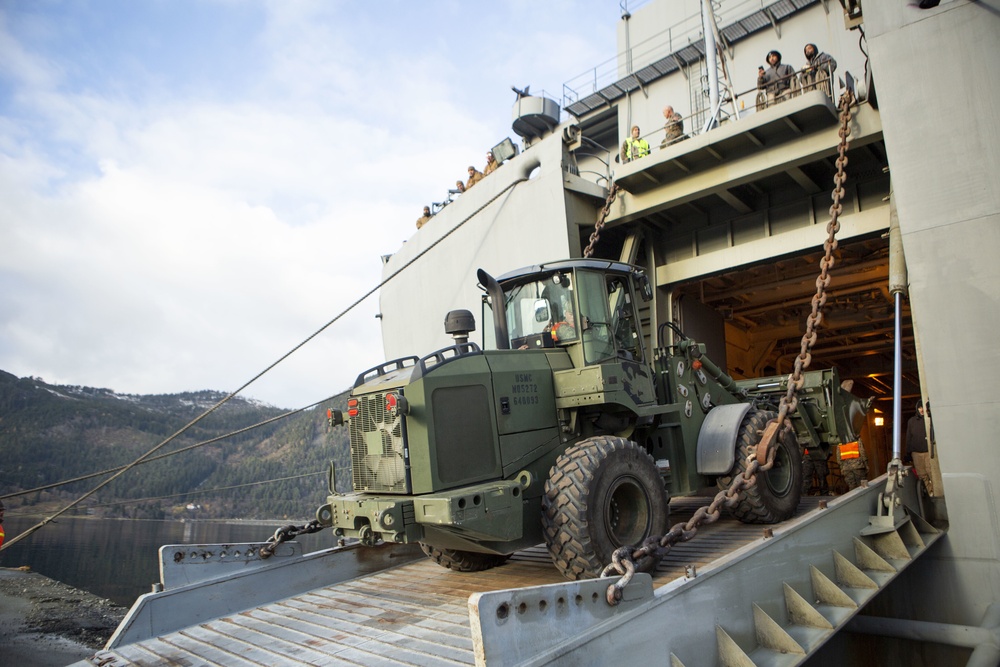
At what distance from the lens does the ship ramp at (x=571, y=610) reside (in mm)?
3355

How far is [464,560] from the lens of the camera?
6133mm

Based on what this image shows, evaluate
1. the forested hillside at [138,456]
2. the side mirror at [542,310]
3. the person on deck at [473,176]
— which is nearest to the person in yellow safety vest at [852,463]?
the side mirror at [542,310]

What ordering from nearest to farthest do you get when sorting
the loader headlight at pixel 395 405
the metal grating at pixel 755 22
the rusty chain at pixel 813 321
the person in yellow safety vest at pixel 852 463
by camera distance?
the loader headlight at pixel 395 405
the rusty chain at pixel 813 321
the person in yellow safety vest at pixel 852 463
the metal grating at pixel 755 22

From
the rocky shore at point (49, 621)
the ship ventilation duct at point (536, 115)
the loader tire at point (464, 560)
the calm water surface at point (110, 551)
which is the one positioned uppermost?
the ship ventilation duct at point (536, 115)

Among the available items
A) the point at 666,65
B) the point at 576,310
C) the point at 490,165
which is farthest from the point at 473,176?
the point at 576,310

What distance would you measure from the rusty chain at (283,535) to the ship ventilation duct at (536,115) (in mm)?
12788

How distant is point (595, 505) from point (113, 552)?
22.2m

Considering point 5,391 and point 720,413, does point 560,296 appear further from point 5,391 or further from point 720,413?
point 5,391

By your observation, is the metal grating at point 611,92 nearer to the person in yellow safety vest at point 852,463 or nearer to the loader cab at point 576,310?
the person in yellow safety vest at point 852,463

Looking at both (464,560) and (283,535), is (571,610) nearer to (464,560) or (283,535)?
(464,560)

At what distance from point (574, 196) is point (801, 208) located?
12.8 ft

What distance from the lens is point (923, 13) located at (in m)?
6.87

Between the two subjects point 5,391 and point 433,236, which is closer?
point 433,236

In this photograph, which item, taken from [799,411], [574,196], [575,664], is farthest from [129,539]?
[575,664]
